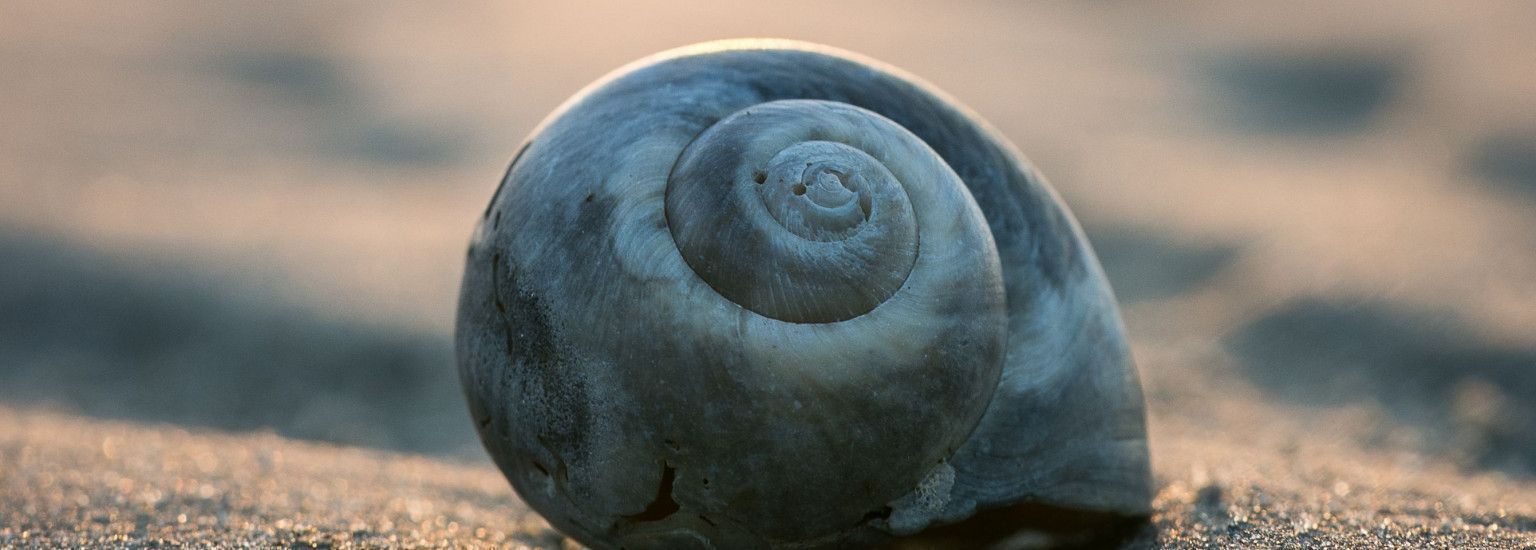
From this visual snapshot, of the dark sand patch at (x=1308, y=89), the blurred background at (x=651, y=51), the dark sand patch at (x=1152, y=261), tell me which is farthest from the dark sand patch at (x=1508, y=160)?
the dark sand patch at (x=1152, y=261)

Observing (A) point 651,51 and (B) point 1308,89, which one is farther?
(A) point 651,51

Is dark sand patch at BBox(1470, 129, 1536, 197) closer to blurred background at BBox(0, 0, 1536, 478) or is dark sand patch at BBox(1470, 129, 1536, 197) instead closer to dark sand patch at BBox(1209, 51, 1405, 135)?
blurred background at BBox(0, 0, 1536, 478)

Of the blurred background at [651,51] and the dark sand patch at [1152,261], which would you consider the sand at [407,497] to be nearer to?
the blurred background at [651,51]

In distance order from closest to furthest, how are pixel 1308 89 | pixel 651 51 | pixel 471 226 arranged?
1. pixel 471 226
2. pixel 1308 89
3. pixel 651 51

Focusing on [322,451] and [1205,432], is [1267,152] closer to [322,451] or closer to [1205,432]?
[1205,432]

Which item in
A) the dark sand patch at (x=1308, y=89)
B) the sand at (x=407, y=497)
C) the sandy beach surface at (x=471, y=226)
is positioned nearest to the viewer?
the sand at (x=407, y=497)

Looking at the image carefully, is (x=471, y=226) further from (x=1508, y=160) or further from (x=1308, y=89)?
(x=1308, y=89)

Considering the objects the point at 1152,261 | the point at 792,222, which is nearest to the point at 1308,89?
the point at 1152,261
